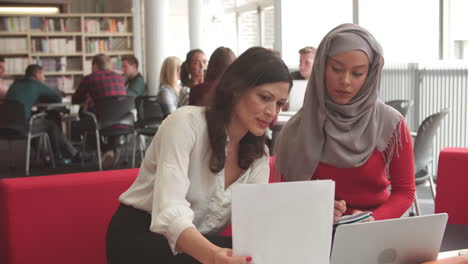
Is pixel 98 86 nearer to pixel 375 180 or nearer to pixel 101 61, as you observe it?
pixel 101 61

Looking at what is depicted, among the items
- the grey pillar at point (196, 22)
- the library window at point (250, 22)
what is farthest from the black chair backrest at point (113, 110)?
the grey pillar at point (196, 22)

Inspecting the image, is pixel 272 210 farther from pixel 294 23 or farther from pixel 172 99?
pixel 294 23

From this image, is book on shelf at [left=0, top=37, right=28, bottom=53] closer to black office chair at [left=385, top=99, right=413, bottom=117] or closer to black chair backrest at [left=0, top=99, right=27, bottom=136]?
black chair backrest at [left=0, top=99, right=27, bottom=136]

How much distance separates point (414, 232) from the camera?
1387 millimetres

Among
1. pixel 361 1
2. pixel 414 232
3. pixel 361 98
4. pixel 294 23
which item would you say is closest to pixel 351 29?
pixel 361 98

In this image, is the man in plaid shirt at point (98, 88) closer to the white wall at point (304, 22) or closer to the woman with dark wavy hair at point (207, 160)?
the white wall at point (304, 22)

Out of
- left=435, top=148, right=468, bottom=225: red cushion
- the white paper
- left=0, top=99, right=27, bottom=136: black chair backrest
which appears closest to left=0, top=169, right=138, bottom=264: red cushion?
the white paper

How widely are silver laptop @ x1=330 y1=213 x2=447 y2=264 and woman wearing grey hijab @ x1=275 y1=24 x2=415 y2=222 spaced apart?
62 cm

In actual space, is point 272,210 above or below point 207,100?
below

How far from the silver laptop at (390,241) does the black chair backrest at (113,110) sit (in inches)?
199

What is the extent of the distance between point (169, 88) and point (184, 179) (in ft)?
14.7

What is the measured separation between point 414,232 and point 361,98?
771 millimetres

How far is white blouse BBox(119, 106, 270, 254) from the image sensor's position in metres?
1.60

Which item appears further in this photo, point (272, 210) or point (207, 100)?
point (207, 100)
